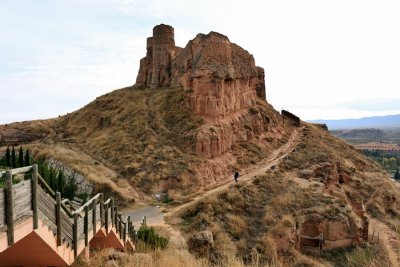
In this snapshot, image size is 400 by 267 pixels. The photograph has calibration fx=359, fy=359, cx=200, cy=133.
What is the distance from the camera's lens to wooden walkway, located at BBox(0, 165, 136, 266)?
183 inches

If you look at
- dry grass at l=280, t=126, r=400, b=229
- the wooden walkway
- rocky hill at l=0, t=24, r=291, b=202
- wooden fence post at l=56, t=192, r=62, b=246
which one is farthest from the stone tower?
wooden fence post at l=56, t=192, r=62, b=246

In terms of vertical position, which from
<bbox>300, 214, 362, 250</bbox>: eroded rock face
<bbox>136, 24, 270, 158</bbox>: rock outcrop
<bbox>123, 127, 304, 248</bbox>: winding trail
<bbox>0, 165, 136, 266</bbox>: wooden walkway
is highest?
<bbox>136, 24, 270, 158</bbox>: rock outcrop

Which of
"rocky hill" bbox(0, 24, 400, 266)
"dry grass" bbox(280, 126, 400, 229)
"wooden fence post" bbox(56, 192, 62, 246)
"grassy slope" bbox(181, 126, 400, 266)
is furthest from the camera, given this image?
"dry grass" bbox(280, 126, 400, 229)

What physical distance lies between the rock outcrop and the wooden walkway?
23.4 m

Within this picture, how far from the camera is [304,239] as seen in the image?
22.0 meters

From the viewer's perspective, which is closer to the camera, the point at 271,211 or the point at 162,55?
the point at 271,211

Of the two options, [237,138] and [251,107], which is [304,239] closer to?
[237,138]

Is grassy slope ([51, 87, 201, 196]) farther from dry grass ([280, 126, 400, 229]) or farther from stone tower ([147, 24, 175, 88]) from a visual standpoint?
dry grass ([280, 126, 400, 229])

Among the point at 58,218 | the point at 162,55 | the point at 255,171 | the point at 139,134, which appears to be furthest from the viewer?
the point at 162,55

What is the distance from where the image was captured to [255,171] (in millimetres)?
30625

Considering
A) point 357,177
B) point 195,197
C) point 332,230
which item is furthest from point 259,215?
point 357,177

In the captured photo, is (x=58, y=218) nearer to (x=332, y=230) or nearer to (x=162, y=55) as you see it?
(x=332, y=230)

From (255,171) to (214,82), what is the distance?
8.69 metres

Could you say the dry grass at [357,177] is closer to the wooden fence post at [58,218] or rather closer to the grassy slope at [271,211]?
the grassy slope at [271,211]
